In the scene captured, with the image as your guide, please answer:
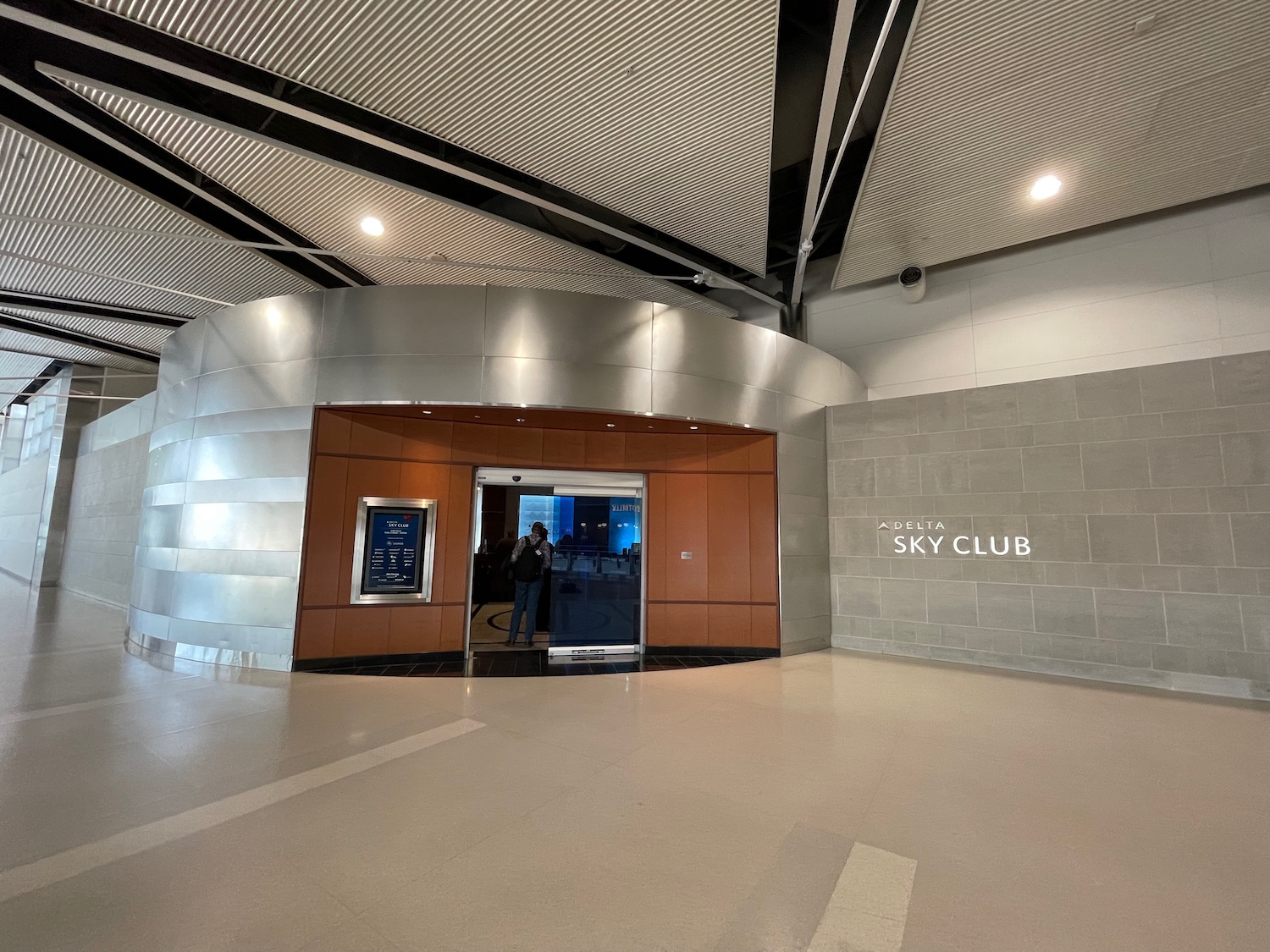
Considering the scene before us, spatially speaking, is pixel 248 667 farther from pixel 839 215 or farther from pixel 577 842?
pixel 839 215

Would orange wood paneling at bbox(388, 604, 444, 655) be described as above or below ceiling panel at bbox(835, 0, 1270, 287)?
below

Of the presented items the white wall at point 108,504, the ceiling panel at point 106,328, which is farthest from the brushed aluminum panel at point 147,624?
the ceiling panel at point 106,328

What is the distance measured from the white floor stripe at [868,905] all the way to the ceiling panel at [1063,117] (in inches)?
237

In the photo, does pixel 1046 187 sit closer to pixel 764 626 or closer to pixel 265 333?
pixel 764 626

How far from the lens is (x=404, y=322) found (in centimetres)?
597

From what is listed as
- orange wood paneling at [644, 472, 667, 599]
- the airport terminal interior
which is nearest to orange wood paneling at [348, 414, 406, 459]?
the airport terminal interior

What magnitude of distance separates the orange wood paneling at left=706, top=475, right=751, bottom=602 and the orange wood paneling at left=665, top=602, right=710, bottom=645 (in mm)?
289

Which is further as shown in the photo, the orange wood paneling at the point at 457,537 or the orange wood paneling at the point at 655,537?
the orange wood paneling at the point at 655,537

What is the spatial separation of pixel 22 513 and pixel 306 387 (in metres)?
20.3

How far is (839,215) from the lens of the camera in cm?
842

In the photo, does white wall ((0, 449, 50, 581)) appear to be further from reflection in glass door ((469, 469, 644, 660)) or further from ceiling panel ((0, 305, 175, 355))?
reflection in glass door ((469, 469, 644, 660))

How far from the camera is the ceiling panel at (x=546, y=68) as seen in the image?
4395 mm

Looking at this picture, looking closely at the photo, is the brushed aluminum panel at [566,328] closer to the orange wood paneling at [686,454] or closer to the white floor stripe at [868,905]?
the orange wood paneling at [686,454]

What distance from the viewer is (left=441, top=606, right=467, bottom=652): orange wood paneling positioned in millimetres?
6695
